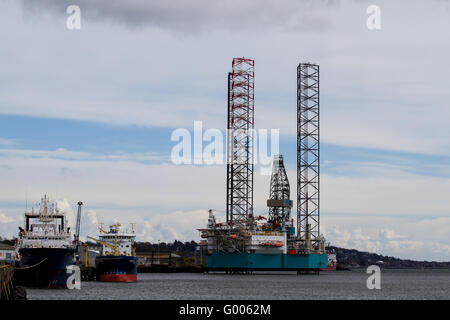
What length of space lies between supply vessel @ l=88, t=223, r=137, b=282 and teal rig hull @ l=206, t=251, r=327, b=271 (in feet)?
140

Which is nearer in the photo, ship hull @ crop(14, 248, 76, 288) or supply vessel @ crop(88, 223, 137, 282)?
ship hull @ crop(14, 248, 76, 288)

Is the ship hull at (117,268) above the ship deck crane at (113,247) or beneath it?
beneath

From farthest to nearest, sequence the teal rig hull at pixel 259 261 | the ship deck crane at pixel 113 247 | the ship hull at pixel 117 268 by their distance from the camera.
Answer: the teal rig hull at pixel 259 261
the ship deck crane at pixel 113 247
the ship hull at pixel 117 268

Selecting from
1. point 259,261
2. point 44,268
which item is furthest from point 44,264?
point 259,261

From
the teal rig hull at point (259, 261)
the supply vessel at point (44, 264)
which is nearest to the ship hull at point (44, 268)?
the supply vessel at point (44, 264)

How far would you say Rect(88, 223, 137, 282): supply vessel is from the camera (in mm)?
85625

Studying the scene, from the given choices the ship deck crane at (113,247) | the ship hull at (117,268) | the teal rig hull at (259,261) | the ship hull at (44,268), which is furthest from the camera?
the teal rig hull at (259,261)

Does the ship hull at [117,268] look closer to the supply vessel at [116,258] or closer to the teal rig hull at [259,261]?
the supply vessel at [116,258]

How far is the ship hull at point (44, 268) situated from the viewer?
7181cm

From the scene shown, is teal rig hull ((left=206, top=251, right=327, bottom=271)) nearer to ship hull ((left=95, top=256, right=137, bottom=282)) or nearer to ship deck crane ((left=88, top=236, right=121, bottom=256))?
ship hull ((left=95, top=256, right=137, bottom=282))

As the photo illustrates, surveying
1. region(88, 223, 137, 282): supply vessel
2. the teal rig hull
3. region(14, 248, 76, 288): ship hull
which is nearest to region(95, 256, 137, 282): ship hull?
region(88, 223, 137, 282): supply vessel

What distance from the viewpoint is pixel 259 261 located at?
427 ft
